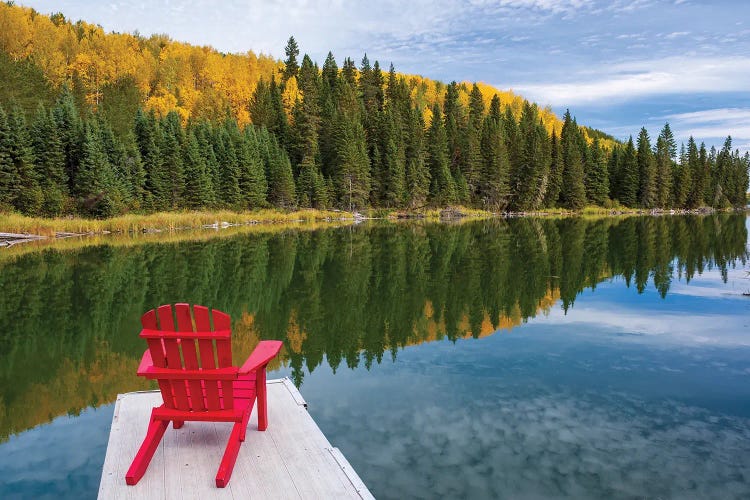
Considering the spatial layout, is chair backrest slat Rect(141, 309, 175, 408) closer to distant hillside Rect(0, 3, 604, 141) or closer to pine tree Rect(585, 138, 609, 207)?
distant hillside Rect(0, 3, 604, 141)

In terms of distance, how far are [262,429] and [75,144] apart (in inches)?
1819

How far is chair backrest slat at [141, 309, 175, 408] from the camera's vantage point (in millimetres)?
4575

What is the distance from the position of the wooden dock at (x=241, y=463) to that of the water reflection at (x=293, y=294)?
7.14 feet

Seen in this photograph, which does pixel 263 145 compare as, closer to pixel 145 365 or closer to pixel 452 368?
pixel 452 368

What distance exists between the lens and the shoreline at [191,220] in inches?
1356

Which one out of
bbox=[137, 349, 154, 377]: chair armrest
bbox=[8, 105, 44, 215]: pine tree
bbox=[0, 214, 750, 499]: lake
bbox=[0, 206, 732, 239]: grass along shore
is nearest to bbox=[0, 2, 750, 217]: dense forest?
bbox=[8, 105, 44, 215]: pine tree

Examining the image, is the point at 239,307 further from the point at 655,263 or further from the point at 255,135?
the point at 255,135

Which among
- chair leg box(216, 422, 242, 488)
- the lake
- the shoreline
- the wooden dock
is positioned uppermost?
the shoreline

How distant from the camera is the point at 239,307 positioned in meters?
13.1

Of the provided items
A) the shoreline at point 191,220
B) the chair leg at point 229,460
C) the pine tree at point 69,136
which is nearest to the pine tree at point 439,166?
the shoreline at point 191,220

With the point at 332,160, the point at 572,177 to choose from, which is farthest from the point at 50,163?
the point at 572,177

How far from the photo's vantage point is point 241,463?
15.1 ft

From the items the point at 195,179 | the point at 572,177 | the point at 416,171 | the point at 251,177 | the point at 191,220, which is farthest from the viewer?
the point at 572,177

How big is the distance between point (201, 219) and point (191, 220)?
1450 millimetres
